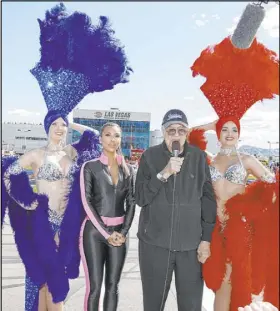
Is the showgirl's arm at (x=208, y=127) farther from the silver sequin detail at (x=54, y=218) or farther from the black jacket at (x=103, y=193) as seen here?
the silver sequin detail at (x=54, y=218)

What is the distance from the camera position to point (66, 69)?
2807 mm

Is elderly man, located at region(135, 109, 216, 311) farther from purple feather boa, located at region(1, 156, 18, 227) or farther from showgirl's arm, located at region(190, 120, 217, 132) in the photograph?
purple feather boa, located at region(1, 156, 18, 227)

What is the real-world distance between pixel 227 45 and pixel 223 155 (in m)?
0.81

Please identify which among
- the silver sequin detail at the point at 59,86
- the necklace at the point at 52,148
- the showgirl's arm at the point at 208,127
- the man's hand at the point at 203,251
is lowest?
the man's hand at the point at 203,251

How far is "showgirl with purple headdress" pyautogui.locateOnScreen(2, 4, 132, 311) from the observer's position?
8.63ft

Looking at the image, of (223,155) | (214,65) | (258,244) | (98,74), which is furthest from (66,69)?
(258,244)

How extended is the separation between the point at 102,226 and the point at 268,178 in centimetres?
117

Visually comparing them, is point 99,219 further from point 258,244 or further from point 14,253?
point 14,253

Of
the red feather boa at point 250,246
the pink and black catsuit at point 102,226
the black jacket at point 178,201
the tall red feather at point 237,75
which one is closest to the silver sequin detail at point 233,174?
the red feather boa at point 250,246

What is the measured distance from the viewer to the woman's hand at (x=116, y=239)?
246cm

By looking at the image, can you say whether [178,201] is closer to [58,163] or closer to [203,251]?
[203,251]

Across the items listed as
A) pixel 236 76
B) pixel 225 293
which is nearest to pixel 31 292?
pixel 225 293

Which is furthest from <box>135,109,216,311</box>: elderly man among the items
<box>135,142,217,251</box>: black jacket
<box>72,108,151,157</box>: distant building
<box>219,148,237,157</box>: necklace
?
<box>72,108,151,157</box>: distant building

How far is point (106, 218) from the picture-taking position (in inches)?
100
